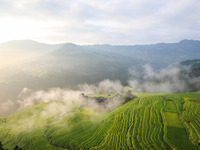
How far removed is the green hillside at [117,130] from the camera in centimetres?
7581

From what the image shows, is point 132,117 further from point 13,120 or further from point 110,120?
point 13,120

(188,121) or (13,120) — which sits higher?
(188,121)

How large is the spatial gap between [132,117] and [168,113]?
95.2 feet

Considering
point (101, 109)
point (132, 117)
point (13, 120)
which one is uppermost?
point (132, 117)

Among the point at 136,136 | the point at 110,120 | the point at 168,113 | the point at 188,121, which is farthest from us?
the point at 110,120

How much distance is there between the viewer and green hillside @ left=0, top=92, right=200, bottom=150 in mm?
75812

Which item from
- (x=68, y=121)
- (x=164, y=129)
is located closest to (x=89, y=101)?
(x=68, y=121)

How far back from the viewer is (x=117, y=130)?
9456 centimetres

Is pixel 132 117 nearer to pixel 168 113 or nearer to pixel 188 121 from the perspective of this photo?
pixel 168 113

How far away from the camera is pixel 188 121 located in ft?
291

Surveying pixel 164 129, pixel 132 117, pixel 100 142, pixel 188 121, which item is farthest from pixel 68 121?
pixel 188 121

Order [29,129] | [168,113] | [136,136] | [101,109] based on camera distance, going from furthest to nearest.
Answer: [101,109], [29,129], [168,113], [136,136]

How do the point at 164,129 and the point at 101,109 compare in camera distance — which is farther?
the point at 101,109

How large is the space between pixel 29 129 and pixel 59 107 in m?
51.2
